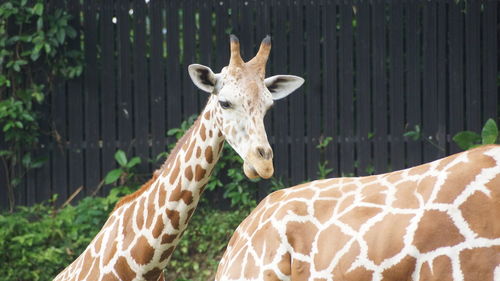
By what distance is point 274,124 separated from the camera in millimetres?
8359

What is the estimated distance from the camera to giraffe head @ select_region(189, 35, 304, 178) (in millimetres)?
3859

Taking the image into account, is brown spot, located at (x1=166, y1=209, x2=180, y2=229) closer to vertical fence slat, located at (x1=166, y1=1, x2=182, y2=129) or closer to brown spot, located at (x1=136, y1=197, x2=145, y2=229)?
brown spot, located at (x1=136, y1=197, x2=145, y2=229)

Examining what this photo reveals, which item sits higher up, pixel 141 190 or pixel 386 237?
pixel 386 237

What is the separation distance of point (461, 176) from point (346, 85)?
18.8 feet

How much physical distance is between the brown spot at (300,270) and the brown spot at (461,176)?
54 centimetres

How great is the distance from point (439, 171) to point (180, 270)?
550cm

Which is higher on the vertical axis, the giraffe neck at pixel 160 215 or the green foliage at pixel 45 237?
the giraffe neck at pixel 160 215

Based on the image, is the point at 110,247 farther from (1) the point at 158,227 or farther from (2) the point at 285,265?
(2) the point at 285,265

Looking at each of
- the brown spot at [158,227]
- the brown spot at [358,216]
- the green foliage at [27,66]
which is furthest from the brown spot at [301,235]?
the green foliage at [27,66]

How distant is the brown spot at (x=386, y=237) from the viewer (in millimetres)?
2650

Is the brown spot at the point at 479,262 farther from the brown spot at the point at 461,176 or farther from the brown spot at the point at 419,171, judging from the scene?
the brown spot at the point at 419,171

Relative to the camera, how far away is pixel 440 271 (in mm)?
2549

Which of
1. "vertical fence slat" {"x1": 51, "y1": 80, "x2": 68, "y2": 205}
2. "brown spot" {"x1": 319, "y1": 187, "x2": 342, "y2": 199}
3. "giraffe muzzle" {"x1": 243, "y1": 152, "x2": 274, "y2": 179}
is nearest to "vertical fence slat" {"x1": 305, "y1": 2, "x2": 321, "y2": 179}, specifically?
"vertical fence slat" {"x1": 51, "y1": 80, "x2": 68, "y2": 205}

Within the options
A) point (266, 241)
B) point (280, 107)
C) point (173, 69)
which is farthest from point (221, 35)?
point (266, 241)
